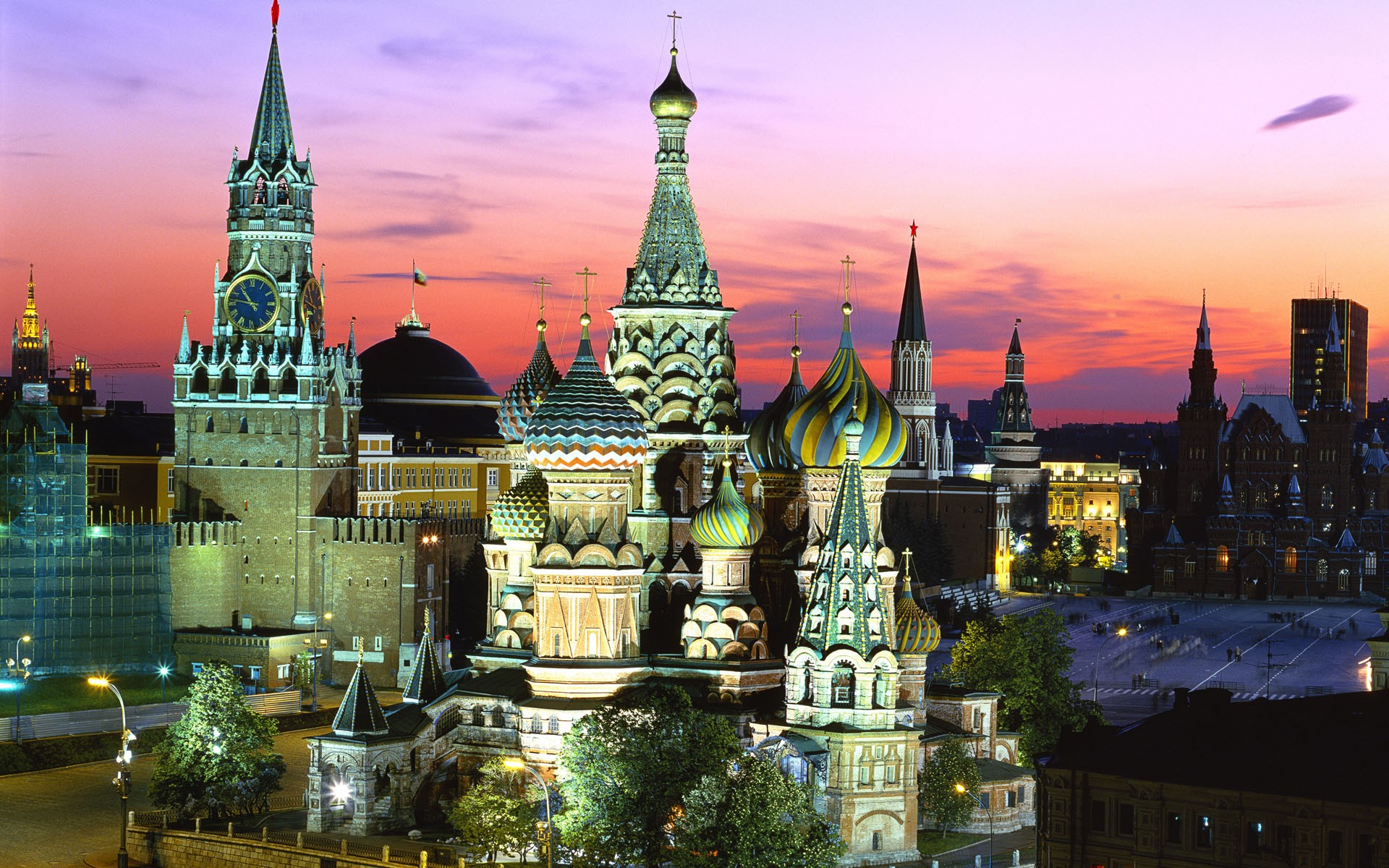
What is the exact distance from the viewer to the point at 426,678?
6569 cm

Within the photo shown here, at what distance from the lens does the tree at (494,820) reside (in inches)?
2216

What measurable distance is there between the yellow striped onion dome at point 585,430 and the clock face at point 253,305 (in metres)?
37.1

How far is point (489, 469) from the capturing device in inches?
5246

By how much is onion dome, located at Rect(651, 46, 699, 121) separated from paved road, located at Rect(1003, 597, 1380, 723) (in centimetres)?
2885

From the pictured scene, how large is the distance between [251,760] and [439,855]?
26.4ft

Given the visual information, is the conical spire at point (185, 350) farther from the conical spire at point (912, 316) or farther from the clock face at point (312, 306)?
the conical spire at point (912, 316)

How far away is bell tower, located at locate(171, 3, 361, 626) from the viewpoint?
9631cm

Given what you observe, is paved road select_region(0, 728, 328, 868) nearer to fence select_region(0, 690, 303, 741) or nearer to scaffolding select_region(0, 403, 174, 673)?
fence select_region(0, 690, 303, 741)

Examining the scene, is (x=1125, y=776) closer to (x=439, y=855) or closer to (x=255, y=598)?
(x=439, y=855)

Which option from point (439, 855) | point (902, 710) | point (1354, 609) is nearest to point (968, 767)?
point (902, 710)

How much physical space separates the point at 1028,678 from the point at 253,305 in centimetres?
3832

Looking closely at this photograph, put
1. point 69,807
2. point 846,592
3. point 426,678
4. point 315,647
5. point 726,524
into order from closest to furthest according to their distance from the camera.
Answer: point 846,592, point 726,524, point 426,678, point 69,807, point 315,647

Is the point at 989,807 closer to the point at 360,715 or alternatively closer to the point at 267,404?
the point at 360,715

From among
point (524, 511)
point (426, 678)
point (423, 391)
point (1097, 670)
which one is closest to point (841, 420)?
point (524, 511)
